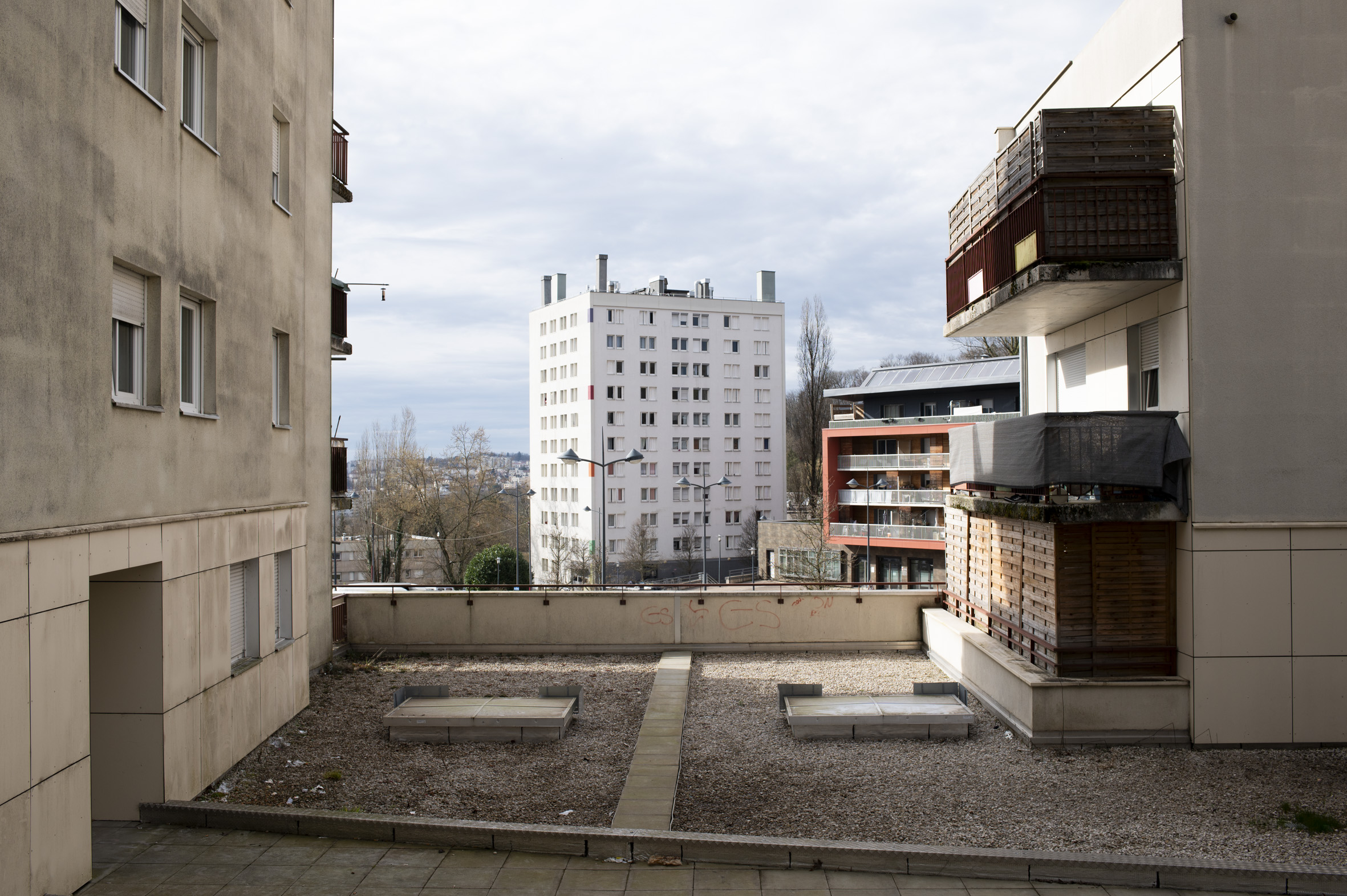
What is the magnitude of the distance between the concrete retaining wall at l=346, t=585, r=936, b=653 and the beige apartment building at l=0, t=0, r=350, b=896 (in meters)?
4.67

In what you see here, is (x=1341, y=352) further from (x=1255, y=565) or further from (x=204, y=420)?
(x=204, y=420)

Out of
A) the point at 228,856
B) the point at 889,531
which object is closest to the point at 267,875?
the point at 228,856

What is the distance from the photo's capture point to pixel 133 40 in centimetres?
917

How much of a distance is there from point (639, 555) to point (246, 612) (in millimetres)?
62721

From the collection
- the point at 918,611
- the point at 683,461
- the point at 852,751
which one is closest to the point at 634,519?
the point at 683,461

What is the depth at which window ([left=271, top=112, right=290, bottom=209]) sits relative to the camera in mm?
13383

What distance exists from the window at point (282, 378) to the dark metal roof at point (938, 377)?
148 feet

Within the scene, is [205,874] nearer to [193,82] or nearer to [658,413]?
[193,82]

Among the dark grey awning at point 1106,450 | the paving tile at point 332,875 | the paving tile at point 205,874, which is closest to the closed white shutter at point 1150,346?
the dark grey awning at point 1106,450

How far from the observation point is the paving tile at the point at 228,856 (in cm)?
795

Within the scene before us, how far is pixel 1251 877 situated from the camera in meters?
7.66

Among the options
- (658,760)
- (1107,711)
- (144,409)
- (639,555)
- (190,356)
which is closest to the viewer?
(144,409)

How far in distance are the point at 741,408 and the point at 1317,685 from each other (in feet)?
251

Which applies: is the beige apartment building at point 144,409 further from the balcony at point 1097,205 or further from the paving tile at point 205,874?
the balcony at point 1097,205
